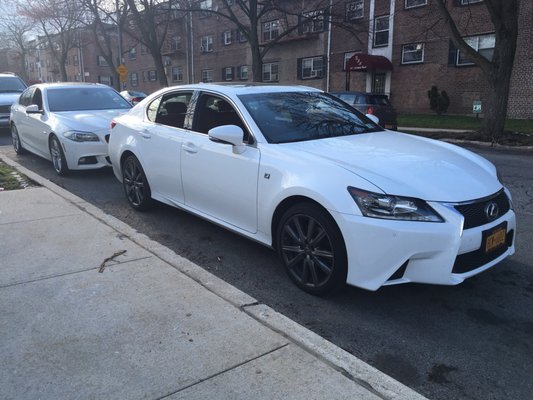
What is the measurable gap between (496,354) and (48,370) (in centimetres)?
266

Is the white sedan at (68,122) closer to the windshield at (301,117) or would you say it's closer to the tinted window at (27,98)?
the tinted window at (27,98)

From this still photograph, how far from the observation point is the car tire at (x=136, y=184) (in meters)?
5.83

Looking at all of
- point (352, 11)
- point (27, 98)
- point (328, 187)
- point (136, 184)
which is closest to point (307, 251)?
point (328, 187)

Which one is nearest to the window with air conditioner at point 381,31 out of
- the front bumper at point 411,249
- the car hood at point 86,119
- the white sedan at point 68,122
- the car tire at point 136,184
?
the white sedan at point 68,122

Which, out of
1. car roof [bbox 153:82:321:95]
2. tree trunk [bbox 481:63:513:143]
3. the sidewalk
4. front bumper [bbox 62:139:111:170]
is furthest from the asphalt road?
tree trunk [bbox 481:63:513:143]

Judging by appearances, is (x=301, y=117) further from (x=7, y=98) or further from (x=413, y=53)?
(x=413, y=53)

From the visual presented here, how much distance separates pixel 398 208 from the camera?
323cm

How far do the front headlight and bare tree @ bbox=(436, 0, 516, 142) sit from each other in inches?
462

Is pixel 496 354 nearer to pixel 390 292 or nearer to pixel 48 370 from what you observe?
pixel 390 292

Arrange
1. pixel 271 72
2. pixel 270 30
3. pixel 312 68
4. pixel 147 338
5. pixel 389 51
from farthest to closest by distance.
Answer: pixel 271 72 → pixel 270 30 → pixel 312 68 → pixel 389 51 → pixel 147 338

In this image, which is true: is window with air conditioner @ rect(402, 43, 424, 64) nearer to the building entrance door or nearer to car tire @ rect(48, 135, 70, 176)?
the building entrance door

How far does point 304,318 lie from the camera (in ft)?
11.3

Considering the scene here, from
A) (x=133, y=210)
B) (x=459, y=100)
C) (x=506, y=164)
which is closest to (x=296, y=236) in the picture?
(x=133, y=210)

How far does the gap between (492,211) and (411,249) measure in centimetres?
79
